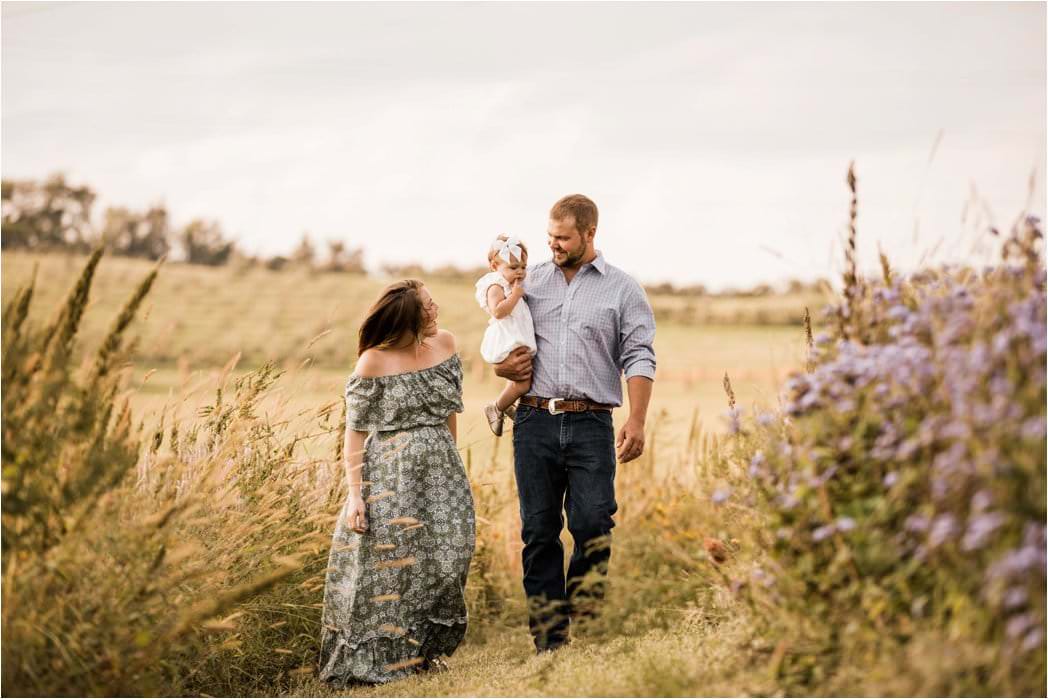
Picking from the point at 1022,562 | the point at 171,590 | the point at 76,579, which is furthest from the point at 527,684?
the point at 1022,562

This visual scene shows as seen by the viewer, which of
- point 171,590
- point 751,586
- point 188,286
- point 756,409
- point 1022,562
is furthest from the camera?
point 188,286

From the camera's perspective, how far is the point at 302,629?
496 centimetres

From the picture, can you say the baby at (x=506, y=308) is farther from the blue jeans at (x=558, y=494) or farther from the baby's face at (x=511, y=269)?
the blue jeans at (x=558, y=494)

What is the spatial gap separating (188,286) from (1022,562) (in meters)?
28.4

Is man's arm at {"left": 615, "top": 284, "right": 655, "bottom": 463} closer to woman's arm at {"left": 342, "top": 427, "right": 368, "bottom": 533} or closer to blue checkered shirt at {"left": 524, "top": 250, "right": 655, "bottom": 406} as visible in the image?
blue checkered shirt at {"left": 524, "top": 250, "right": 655, "bottom": 406}

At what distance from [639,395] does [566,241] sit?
2.92 feet

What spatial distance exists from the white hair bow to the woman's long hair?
554 mm

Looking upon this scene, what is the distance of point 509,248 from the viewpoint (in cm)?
507

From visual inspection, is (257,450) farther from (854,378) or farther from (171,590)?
(854,378)

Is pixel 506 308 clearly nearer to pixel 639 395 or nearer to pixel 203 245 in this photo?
pixel 639 395

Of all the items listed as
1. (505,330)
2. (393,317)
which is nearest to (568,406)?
(505,330)

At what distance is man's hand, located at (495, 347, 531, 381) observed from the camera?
4.93 meters

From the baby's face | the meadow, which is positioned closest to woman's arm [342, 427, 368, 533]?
the meadow

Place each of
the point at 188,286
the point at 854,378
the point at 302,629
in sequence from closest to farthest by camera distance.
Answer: the point at 854,378 < the point at 302,629 < the point at 188,286
